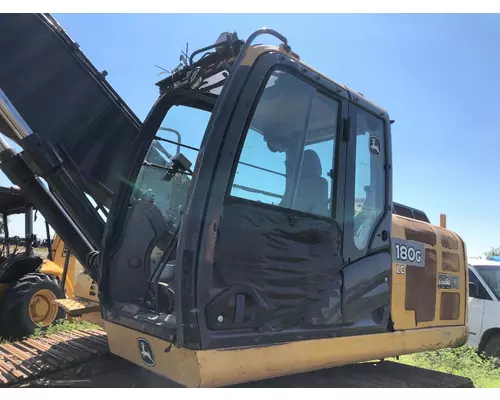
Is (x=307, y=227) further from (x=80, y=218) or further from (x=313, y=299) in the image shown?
(x=80, y=218)

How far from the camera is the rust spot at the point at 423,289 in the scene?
3336 mm

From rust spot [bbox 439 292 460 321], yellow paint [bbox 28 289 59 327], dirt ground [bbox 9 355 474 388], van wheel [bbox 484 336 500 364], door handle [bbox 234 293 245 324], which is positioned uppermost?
door handle [bbox 234 293 245 324]

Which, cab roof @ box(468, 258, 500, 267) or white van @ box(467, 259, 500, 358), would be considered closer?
white van @ box(467, 259, 500, 358)

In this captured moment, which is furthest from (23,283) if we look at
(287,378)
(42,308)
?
(287,378)

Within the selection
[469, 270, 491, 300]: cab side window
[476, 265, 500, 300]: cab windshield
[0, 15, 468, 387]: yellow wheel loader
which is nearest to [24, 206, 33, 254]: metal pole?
[0, 15, 468, 387]: yellow wheel loader

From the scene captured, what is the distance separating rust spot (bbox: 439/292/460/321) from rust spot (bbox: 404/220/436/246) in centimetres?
46

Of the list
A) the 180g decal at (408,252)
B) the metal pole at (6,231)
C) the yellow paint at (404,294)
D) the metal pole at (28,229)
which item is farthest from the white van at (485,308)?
the metal pole at (6,231)

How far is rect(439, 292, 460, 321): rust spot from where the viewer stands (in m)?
3.71

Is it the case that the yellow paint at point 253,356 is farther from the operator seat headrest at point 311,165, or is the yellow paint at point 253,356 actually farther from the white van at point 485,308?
the white van at point 485,308

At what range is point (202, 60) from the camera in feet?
9.91

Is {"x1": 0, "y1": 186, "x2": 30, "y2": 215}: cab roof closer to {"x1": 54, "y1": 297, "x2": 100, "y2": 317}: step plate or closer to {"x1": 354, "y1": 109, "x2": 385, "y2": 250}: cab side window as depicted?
{"x1": 54, "y1": 297, "x2": 100, "y2": 317}: step plate

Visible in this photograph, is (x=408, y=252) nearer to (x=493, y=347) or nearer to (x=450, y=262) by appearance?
(x=450, y=262)

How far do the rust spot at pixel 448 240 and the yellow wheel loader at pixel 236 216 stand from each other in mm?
20

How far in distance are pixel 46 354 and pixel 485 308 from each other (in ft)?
23.3
